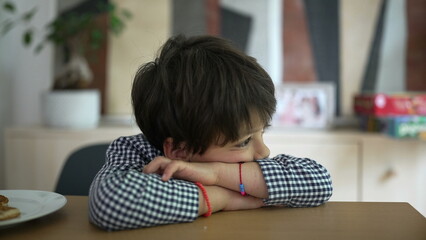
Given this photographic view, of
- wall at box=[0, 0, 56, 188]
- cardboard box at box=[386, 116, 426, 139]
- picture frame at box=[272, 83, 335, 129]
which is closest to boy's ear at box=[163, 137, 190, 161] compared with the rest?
cardboard box at box=[386, 116, 426, 139]

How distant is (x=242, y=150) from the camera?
0.90m

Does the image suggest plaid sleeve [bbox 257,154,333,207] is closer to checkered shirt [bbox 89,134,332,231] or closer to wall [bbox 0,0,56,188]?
checkered shirt [bbox 89,134,332,231]

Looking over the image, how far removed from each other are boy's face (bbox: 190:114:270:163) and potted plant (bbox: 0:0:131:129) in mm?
1362

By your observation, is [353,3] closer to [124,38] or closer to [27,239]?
[124,38]

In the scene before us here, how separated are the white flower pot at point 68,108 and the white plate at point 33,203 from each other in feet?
4.10

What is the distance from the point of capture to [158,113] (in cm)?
88

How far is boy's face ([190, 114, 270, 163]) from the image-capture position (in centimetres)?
87

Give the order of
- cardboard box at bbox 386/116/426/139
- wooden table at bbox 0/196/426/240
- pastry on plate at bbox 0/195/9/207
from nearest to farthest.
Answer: wooden table at bbox 0/196/426/240
pastry on plate at bbox 0/195/9/207
cardboard box at bbox 386/116/426/139

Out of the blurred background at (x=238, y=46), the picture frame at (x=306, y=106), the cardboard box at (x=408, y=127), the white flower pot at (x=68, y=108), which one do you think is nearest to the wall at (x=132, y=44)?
the blurred background at (x=238, y=46)

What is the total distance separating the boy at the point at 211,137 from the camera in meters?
0.83

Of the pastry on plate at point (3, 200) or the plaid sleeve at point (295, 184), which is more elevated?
the plaid sleeve at point (295, 184)

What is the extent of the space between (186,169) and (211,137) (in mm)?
67

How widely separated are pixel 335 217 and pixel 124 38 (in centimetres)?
178

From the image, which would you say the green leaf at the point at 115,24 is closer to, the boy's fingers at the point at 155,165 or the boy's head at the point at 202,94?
the boy's head at the point at 202,94
